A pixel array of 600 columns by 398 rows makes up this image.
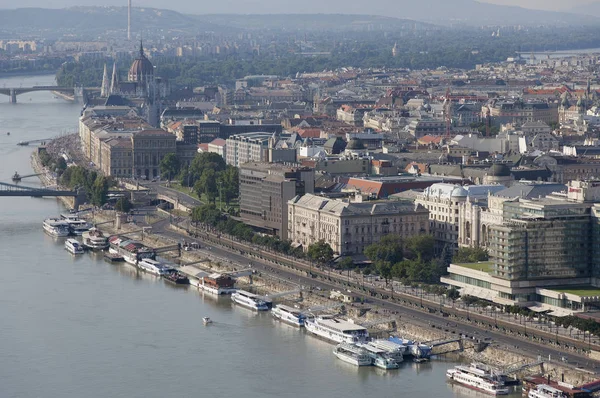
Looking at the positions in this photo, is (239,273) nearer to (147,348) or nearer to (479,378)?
(147,348)

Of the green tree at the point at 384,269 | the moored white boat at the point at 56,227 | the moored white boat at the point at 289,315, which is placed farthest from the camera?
the moored white boat at the point at 56,227

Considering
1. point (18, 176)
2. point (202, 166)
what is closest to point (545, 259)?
point (202, 166)

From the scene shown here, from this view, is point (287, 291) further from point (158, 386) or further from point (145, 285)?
point (158, 386)

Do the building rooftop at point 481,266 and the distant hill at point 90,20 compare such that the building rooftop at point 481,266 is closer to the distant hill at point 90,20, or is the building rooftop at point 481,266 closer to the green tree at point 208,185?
the green tree at point 208,185

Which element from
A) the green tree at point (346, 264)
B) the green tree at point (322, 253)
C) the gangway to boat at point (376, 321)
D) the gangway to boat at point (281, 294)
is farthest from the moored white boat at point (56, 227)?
the gangway to boat at point (376, 321)

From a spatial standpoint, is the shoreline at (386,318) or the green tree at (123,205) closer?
the shoreline at (386,318)

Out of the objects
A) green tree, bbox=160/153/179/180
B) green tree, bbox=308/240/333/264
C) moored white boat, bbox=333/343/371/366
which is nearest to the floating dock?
green tree, bbox=308/240/333/264

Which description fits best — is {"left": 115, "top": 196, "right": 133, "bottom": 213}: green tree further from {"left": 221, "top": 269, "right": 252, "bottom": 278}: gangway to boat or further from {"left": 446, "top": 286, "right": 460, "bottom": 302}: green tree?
{"left": 446, "top": 286, "right": 460, "bottom": 302}: green tree
